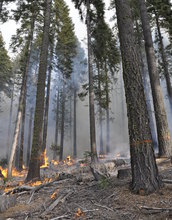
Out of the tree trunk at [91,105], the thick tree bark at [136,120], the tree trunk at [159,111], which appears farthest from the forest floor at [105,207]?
the tree trunk at [91,105]

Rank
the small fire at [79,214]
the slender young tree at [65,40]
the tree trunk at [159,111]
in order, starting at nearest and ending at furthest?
the small fire at [79,214] < the tree trunk at [159,111] < the slender young tree at [65,40]

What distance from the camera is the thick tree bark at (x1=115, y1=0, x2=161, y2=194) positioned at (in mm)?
3227

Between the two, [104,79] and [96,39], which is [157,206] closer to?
[104,79]

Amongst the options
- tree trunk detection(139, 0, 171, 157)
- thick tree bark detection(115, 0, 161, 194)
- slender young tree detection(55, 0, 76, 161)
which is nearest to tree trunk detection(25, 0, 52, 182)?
thick tree bark detection(115, 0, 161, 194)

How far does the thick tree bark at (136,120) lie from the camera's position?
323 centimetres

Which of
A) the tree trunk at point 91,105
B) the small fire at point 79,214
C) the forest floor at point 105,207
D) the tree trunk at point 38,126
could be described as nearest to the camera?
the forest floor at point 105,207

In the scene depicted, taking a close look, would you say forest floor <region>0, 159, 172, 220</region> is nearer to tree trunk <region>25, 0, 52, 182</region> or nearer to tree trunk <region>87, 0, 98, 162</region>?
tree trunk <region>25, 0, 52, 182</region>

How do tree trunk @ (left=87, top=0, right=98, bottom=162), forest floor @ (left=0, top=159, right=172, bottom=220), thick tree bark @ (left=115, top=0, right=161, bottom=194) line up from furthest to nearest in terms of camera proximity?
tree trunk @ (left=87, top=0, right=98, bottom=162)
thick tree bark @ (left=115, top=0, right=161, bottom=194)
forest floor @ (left=0, top=159, right=172, bottom=220)

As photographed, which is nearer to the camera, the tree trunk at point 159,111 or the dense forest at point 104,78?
the dense forest at point 104,78

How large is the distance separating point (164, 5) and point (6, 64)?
16777 millimetres

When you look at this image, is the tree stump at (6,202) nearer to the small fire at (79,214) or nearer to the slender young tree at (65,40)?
the small fire at (79,214)

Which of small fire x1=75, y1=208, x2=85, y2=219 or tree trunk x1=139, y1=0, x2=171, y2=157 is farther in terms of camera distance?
tree trunk x1=139, y1=0, x2=171, y2=157

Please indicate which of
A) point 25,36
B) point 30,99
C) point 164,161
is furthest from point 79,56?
point 164,161

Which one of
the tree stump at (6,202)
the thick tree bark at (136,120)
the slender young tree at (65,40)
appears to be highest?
the slender young tree at (65,40)
